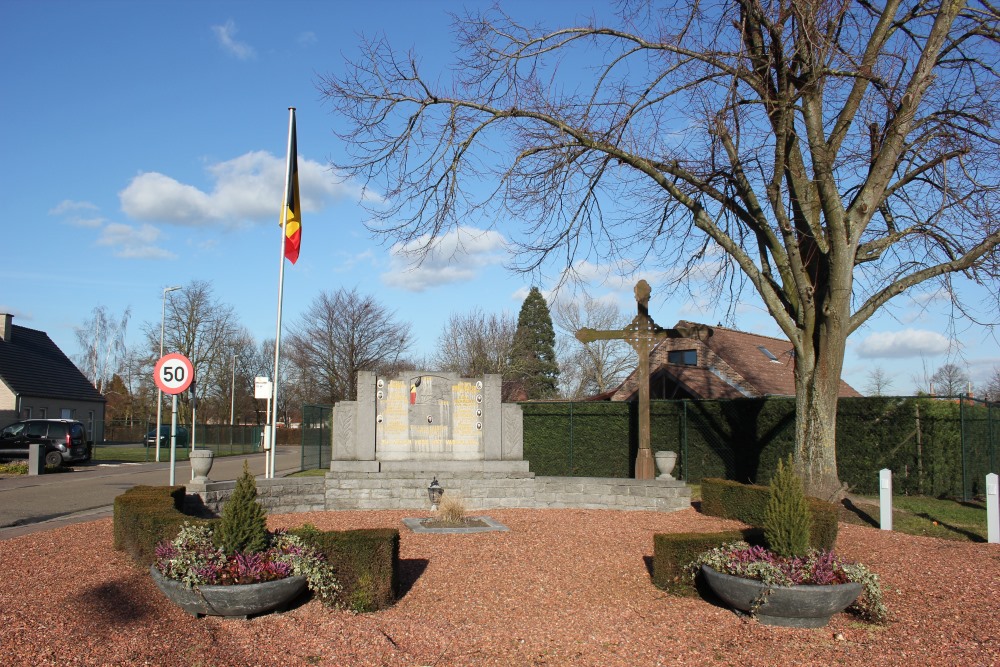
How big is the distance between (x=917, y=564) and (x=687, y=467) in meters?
11.1

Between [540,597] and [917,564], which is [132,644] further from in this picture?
[917,564]

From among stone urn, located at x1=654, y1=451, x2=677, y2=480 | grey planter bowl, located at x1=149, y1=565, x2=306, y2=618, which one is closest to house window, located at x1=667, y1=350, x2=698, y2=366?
stone urn, located at x1=654, y1=451, x2=677, y2=480

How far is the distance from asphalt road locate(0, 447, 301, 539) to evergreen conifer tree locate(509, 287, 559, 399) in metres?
23.7

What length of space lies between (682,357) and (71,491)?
20716 mm

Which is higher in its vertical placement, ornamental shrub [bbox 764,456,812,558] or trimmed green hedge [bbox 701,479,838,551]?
ornamental shrub [bbox 764,456,812,558]

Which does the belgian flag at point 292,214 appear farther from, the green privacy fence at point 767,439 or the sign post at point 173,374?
the green privacy fence at point 767,439

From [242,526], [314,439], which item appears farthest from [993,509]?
[314,439]

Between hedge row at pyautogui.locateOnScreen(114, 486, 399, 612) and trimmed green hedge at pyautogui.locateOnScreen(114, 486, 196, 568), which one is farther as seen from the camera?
trimmed green hedge at pyautogui.locateOnScreen(114, 486, 196, 568)

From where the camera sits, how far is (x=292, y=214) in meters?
15.2

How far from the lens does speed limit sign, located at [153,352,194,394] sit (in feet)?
40.2

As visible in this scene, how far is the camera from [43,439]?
2569 centimetres

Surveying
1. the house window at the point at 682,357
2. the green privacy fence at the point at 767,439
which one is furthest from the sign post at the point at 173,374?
the house window at the point at 682,357

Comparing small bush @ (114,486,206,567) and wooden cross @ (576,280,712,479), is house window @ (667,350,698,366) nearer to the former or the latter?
wooden cross @ (576,280,712,479)

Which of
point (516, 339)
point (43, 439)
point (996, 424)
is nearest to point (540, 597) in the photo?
point (996, 424)
